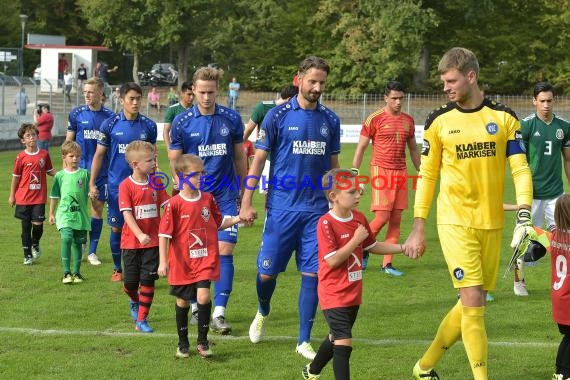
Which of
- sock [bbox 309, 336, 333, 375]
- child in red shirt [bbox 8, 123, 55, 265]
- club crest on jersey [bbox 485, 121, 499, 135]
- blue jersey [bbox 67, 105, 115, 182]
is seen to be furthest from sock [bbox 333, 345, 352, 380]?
child in red shirt [bbox 8, 123, 55, 265]

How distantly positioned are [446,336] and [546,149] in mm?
4214

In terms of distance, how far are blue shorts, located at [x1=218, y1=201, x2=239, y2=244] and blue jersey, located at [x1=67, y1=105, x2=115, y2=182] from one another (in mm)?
3901

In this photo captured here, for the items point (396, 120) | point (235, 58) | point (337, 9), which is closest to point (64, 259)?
point (396, 120)

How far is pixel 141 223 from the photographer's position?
29.5ft

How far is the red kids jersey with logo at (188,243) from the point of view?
7773 millimetres

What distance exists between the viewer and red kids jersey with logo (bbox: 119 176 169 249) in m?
8.91

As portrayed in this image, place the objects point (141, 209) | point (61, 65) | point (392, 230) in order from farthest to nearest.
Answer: point (61, 65) < point (392, 230) < point (141, 209)

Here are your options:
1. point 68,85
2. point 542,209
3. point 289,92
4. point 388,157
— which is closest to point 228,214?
point 388,157

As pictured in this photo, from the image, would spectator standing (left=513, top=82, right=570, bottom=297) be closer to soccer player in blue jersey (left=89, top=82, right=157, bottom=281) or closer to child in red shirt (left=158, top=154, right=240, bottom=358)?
child in red shirt (left=158, top=154, right=240, bottom=358)

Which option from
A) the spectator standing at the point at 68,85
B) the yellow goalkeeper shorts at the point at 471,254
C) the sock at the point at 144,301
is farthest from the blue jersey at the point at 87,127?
the spectator standing at the point at 68,85

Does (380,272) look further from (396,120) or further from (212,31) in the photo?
(212,31)

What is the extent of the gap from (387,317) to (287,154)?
230 centimetres

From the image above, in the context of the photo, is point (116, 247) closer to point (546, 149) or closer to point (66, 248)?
point (66, 248)

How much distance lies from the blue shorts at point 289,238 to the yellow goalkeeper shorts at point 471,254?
1.55 metres
